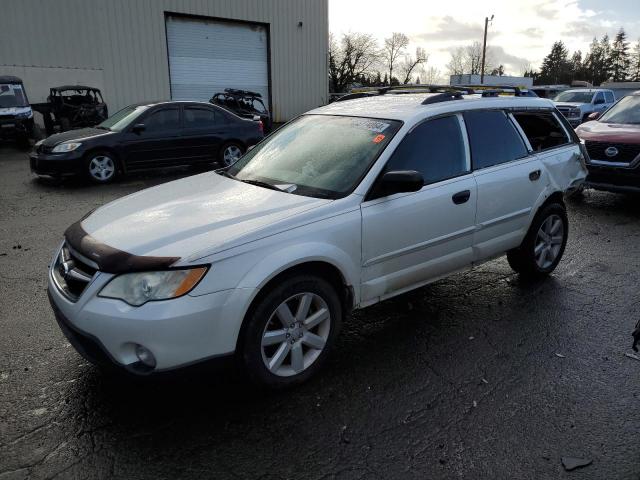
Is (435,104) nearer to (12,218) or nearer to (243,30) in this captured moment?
(12,218)

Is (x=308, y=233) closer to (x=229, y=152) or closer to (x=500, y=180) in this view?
(x=500, y=180)

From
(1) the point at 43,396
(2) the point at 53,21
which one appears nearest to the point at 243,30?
(2) the point at 53,21

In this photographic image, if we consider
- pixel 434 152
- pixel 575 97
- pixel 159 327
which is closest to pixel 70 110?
pixel 434 152

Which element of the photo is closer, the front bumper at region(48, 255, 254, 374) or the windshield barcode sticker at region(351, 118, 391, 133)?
the front bumper at region(48, 255, 254, 374)

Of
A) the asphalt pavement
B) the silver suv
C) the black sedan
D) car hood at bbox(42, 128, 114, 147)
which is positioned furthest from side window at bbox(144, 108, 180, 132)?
the silver suv

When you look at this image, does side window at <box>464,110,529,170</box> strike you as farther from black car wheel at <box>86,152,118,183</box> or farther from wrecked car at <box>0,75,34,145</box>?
wrecked car at <box>0,75,34,145</box>

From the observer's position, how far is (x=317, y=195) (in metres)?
3.32

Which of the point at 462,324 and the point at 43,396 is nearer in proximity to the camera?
the point at 43,396

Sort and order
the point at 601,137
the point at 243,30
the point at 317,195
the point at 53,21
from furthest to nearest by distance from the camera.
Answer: the point at 243,30 < the point at 53,21 < the point at 601,137 < the point at 317,195

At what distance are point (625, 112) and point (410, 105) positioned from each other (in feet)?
22.9

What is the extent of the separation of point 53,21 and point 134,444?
20247 mm

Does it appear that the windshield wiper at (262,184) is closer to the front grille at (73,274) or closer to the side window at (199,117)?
the front grille at (73,274)

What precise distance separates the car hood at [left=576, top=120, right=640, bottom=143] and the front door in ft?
17.4

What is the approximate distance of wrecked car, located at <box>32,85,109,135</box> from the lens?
16047 mm
